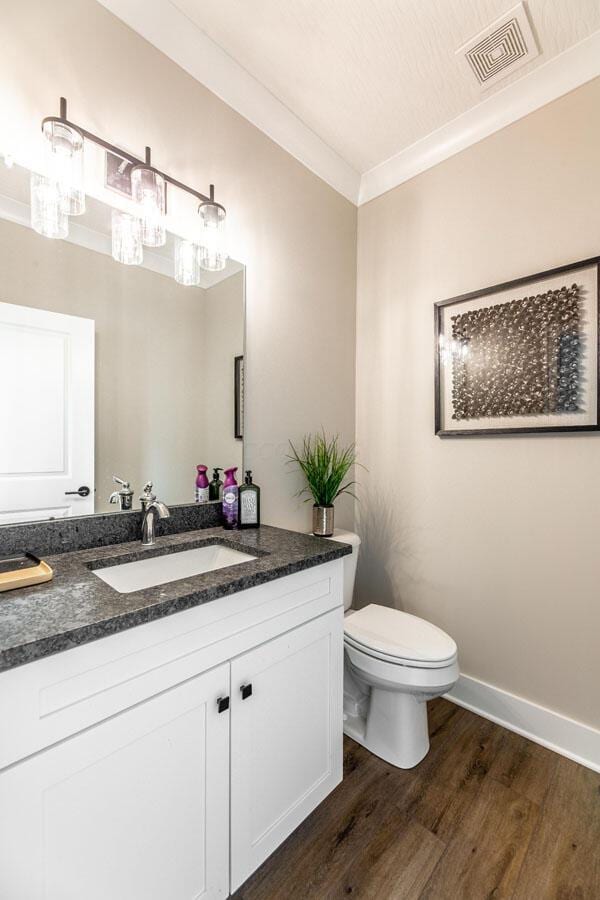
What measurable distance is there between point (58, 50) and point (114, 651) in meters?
1.66

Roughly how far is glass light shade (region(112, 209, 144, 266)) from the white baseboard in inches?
86.5

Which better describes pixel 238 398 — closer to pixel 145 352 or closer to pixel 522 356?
pixel 145 352

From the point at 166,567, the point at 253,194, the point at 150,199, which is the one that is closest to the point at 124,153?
the point at 150,199

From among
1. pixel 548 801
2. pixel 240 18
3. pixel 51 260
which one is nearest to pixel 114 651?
pixel 51 260

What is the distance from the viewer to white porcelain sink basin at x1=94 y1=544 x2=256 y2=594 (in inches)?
45.9

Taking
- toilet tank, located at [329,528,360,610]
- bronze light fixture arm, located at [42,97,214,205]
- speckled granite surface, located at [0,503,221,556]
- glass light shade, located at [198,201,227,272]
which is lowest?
toilet tank, located at [329,528,360,610]

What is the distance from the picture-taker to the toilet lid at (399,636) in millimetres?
1423

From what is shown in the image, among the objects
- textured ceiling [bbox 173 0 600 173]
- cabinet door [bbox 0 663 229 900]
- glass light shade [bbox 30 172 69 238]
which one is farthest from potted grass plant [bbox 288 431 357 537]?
textured ceiling [bbox 173 0 600 173]

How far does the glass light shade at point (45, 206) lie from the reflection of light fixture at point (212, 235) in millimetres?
477

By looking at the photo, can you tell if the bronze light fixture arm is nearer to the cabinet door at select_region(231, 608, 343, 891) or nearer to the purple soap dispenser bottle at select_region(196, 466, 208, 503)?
the purple soap dispenser bottle at select_region(196, 466, 208, 503)

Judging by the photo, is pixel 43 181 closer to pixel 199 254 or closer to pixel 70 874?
pixel 199 254

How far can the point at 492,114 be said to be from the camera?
171 cm

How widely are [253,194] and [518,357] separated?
1306mm

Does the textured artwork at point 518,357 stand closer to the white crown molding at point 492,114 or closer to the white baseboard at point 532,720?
the white crown molding at point 492,114
